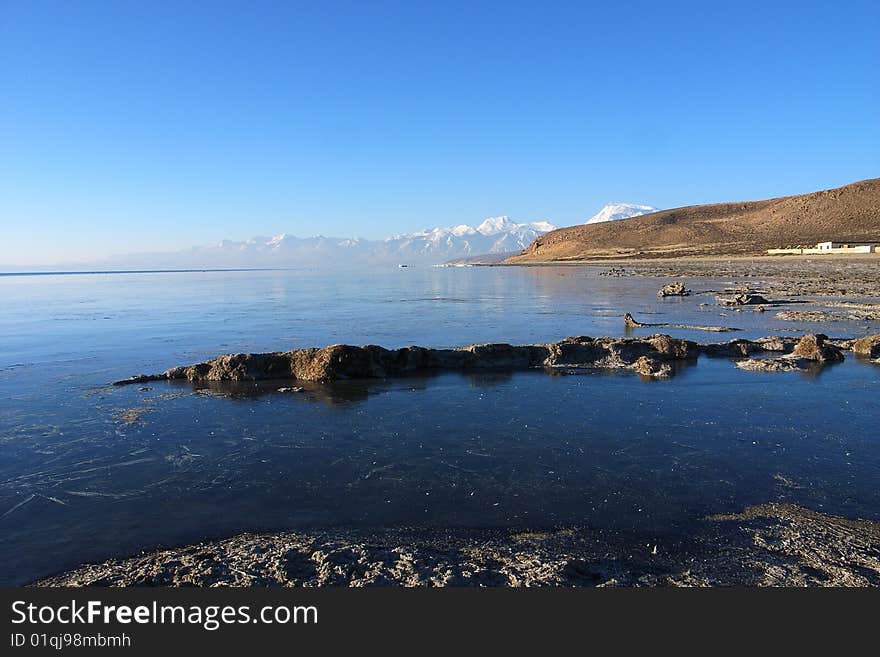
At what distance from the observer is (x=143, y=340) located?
19500 mm

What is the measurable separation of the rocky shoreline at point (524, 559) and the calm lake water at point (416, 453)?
12.3 inches

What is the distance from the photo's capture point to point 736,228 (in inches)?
4611

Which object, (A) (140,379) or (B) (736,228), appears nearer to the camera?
(A) (140,379)

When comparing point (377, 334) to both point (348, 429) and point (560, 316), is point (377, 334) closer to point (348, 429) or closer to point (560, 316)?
point (560, 316)

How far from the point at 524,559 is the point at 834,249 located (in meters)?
89.0

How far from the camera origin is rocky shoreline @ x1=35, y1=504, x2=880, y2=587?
4762 mm

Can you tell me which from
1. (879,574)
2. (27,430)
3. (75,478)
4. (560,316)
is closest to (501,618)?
(879,574)

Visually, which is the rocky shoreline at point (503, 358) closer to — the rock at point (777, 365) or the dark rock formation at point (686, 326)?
the rock at point (777, 365)

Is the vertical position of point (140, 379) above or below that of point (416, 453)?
above

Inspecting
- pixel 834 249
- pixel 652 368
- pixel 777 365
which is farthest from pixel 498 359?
pixel 834 249

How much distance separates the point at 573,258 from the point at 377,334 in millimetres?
111138

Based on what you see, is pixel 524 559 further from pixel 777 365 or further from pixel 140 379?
pixel 140 379

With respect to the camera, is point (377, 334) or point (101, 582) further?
point (377, 334)

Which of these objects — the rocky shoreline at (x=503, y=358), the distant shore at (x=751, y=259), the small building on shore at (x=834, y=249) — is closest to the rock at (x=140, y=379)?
the rocky shoreline at (x=503, y=358)
